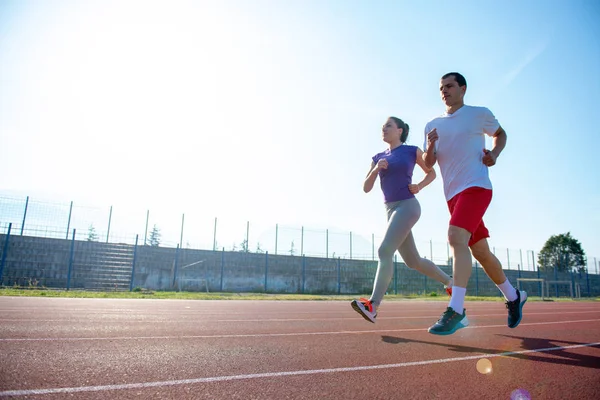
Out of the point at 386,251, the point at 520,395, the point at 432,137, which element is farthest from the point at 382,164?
the point at 520,395

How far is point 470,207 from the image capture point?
3.40 metres

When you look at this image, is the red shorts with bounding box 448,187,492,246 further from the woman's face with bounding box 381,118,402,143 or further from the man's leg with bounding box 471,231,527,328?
the woman's face with bounding box 381,118,402,143

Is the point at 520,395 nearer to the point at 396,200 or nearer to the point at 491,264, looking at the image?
the point at 491,264

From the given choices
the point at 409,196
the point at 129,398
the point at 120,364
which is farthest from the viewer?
the point at 409,196

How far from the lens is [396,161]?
450cm

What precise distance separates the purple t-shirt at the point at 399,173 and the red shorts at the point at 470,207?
0.97m

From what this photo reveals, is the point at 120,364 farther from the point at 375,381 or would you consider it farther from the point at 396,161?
the point at 396,161

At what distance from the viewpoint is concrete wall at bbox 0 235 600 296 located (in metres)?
18.0

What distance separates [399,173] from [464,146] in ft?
3.16

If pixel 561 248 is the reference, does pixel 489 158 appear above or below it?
below

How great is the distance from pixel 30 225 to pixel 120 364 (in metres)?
18.8

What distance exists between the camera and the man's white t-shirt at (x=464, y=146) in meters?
3.50

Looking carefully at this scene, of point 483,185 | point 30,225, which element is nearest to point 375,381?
point 483,185

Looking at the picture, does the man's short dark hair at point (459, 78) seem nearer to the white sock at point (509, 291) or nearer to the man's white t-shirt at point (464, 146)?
the man's white t-shirt at point (464, 146)
